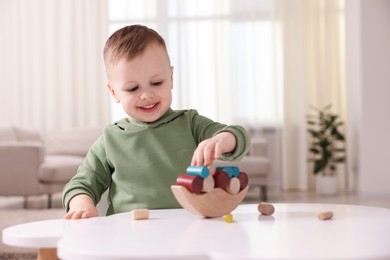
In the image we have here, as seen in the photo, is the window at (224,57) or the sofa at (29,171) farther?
the window at (224,57)

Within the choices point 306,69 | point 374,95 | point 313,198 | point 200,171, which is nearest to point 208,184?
point 200,171

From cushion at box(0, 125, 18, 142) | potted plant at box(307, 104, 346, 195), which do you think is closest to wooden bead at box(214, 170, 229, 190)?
cushion at box(0, 125, 18, 142)

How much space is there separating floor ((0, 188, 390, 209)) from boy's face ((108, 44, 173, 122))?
193 inches

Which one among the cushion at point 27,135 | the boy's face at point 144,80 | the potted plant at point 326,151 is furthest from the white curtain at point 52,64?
the boy's face at point 144,80

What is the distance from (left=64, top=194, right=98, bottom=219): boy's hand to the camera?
1328 millimetres

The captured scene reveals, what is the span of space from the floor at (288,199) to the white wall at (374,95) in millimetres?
306

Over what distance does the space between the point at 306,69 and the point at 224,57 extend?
1.05 m

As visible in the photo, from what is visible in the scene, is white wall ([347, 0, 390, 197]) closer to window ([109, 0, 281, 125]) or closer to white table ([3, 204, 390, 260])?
window ([109, 0, 281, 125])

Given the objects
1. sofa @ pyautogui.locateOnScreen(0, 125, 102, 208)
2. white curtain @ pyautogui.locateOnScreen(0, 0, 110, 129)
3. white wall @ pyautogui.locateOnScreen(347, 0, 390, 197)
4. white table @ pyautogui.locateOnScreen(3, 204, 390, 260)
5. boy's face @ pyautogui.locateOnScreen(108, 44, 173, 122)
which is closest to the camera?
white table @ pyautogui.locateOnScreen(3, 204, 390, 260)

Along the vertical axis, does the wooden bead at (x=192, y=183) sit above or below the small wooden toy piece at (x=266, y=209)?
above

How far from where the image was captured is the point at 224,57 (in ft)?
28.3

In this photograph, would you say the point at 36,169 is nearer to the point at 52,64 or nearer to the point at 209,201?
the point at 52,64

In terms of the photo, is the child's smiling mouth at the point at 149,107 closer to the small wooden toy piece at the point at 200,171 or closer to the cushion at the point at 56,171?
the small wooden toy piece at the point at 200,171

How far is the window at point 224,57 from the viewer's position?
8.53 metres
